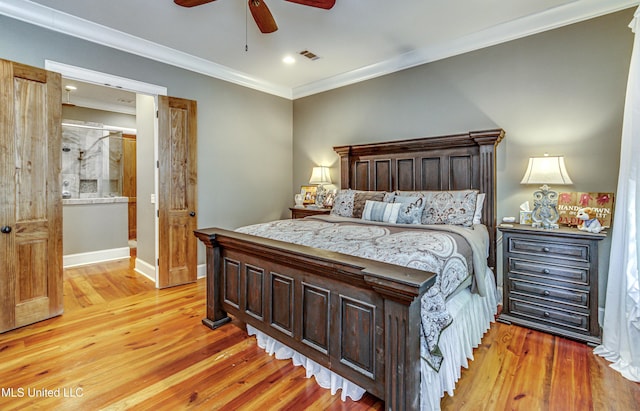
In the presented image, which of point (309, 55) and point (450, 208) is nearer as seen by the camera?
point (450, 208)

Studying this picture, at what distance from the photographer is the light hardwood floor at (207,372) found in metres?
1.77

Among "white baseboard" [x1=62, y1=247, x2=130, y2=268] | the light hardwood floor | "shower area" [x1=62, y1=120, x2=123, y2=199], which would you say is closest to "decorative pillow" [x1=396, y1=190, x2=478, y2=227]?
the light hardwood floor

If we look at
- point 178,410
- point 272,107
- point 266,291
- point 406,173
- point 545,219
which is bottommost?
point 178,410

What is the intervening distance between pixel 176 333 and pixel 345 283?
1.75 metres

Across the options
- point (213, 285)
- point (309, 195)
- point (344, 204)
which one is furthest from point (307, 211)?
point (213, 285)

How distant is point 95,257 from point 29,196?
8.93 feet

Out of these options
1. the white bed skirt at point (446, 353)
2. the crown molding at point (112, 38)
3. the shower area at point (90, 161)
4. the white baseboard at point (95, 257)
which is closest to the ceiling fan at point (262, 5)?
the crown molding at point (112, 38)

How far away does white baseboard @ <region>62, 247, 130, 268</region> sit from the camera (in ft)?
15.9

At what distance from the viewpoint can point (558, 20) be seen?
285 cm

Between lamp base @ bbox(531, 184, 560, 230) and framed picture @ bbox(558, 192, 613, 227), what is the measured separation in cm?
10

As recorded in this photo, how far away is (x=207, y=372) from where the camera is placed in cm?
207

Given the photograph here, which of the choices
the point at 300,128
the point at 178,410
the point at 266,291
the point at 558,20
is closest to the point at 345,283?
the point at 266,291

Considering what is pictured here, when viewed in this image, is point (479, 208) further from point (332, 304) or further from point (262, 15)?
point (262, 15)

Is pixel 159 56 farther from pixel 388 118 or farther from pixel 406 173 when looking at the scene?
pixel 406 173
